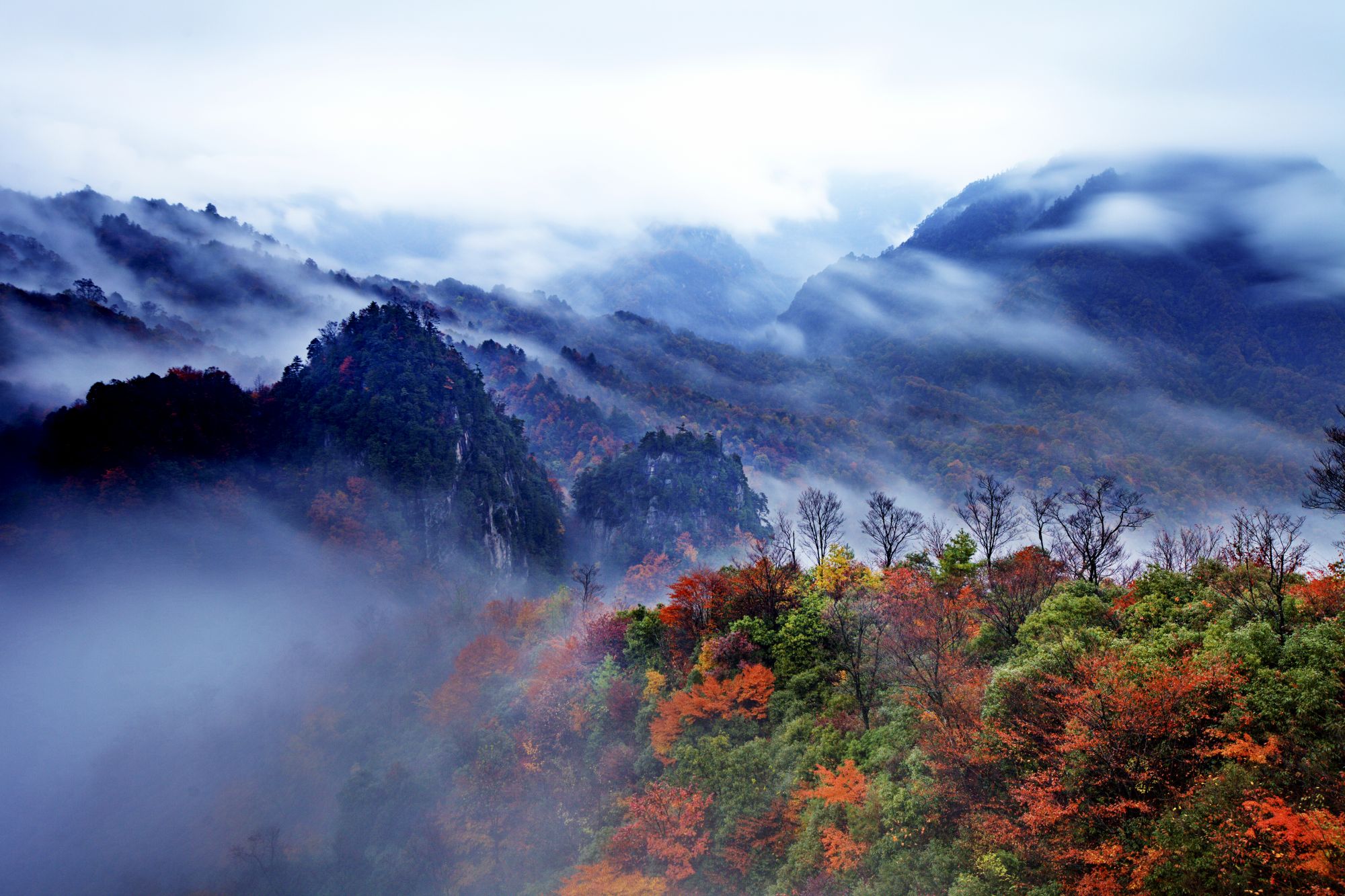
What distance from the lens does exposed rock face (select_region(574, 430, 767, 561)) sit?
Answer: 135 m

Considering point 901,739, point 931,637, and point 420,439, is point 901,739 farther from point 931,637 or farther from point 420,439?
point 420,439

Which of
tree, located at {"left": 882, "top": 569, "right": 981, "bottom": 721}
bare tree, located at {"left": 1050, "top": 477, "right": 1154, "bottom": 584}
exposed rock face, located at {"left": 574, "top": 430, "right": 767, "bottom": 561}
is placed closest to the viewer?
tree, located at {"left": 882, "top": 569, "right": 981, "bottom": 721}

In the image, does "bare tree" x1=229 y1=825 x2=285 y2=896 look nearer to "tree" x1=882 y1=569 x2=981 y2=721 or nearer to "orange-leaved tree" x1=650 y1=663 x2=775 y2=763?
"orange-leaved tree" x1=650 y1=663 x2=775 y2=763

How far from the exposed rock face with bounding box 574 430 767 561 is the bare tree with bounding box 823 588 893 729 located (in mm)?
94572

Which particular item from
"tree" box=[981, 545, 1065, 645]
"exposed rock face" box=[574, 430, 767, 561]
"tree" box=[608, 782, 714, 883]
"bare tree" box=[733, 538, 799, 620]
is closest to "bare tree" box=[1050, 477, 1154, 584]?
"tree" box=[981, 545, 1065, 645]

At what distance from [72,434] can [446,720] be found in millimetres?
85815

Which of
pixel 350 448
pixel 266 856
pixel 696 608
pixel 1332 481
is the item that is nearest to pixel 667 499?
pixel 350 448

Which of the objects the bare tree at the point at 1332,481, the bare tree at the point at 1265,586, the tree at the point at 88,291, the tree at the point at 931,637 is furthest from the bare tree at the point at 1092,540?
the tree at the point at 88,291

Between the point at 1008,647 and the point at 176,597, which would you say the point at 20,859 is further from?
the point at 1008,647

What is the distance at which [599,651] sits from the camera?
53.7 m

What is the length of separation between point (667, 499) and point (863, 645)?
100359 millimetres

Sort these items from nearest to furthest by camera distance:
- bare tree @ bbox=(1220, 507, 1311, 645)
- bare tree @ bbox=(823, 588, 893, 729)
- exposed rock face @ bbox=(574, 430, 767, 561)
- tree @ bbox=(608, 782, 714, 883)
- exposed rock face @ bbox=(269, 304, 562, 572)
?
bare tree @ bbox=(1220, 507, 1311, 645) < bare tree @ bbox=(823, 588, 893, 729) < tree @ bbox=(608, 782, 714, 883) < exposed rock face @ bbox=(269, 304, 562, 572) < exposed rock face @ bbox=(574, 430, 767, 561)

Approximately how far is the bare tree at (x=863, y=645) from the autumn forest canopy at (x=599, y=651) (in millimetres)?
319

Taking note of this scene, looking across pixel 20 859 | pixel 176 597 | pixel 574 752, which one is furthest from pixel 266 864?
pixel 176 597
